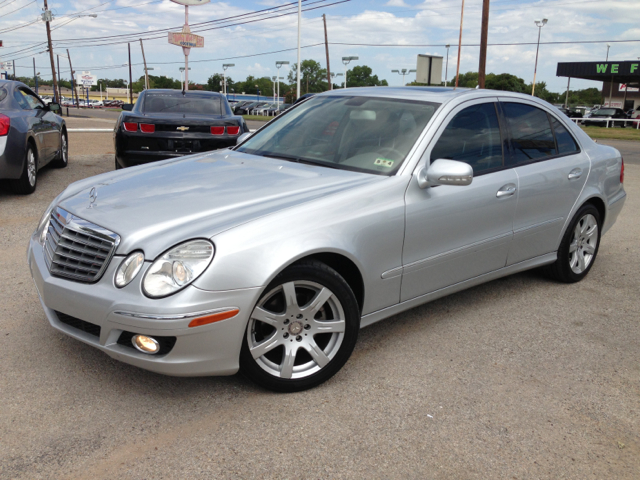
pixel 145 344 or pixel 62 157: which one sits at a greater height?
pixel 145 344

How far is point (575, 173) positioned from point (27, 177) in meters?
6.54

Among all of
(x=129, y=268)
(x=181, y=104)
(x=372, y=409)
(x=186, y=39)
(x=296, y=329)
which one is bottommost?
(x=372, y=409)

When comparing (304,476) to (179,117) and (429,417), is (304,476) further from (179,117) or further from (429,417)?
(179,117)

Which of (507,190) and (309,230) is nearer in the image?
(309,230)

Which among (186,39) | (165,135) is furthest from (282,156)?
(186,39)

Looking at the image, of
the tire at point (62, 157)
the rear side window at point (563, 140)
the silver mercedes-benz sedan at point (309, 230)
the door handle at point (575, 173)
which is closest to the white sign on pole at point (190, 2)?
the tire at point (62, 157)

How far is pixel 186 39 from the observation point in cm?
3959

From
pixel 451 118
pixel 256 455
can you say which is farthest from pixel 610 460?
pixel 451 118

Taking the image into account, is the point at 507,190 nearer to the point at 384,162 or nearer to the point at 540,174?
the point at 540,174

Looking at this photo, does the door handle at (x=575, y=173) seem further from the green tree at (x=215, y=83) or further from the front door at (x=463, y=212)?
the green tree at (x=215, y=83)

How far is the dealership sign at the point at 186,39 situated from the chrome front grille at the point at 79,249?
128 feet

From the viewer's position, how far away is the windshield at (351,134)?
145 inches

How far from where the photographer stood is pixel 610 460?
2.64 metres

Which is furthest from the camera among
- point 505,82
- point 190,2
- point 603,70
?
point 505,82
